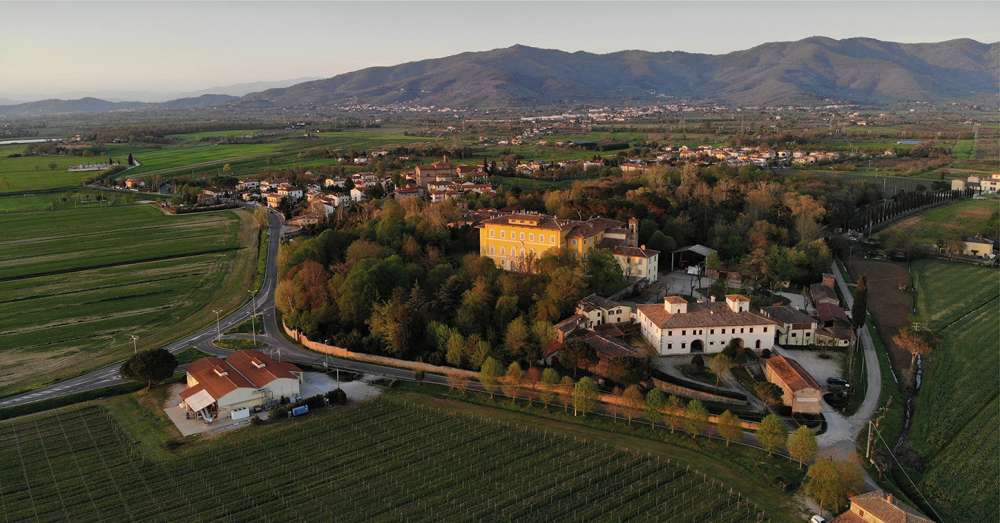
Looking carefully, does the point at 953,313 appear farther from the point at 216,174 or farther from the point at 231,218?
the point at 216,174

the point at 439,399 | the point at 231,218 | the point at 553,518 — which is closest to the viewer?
the point at 553,518

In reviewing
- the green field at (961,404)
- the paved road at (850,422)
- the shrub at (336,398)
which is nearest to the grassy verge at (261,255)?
the shrub at (336,398)

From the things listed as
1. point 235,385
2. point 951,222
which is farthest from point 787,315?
point 951,222

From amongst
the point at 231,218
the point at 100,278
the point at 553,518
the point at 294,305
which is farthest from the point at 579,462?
the point at 231,218

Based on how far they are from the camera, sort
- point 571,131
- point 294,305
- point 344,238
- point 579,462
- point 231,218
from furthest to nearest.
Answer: point 571,131 → point 231,218 → point 344,238 → point 294,305 → point 579,462

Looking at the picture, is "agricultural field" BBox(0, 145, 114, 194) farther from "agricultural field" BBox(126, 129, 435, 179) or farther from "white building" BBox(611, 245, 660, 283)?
"white building" BBox(611, 245, 660, 283)
